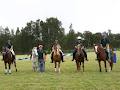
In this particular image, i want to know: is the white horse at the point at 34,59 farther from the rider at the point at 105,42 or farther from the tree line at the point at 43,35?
the tree line at the point at 43,35

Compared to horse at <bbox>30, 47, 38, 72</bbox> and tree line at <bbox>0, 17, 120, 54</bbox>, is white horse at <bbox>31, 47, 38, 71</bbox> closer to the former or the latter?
horse at <bbox>30, 47, 38, 72</bbox>

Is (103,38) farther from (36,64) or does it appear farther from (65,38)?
(65,38)

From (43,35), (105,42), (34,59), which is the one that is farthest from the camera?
(43,35)

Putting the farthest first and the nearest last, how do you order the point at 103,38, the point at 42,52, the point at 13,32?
the point at 13,32, the point at 42,52, the point at 103,38

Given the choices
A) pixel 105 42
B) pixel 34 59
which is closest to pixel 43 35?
pixel 34 59

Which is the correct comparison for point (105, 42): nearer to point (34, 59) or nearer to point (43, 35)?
point (34, 59)

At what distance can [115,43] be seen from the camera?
6403 inches

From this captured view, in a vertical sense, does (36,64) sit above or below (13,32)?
below

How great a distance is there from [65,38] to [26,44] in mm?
17798

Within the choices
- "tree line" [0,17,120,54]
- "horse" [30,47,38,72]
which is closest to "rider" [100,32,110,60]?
"horse" [30,47,38,72]

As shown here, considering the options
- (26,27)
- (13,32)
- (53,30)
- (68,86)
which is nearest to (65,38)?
(53,30)

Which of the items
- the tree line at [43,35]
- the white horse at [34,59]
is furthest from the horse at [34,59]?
the tree line at [43,35]

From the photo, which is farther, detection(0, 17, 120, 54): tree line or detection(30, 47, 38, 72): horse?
detection(0, 17, 120, 54): tree line

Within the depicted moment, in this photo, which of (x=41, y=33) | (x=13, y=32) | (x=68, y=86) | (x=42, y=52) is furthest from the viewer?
(x=13, y=32)
